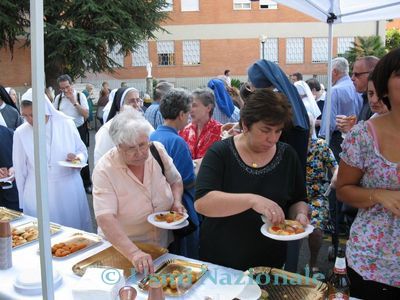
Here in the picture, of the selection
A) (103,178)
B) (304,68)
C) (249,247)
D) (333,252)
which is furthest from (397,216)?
(304,68)

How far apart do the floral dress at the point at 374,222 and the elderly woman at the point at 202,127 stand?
90.5 inches

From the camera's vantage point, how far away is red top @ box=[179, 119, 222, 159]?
3.91 meters

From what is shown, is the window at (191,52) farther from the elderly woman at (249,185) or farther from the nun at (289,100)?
the elderly woman at (249,185)

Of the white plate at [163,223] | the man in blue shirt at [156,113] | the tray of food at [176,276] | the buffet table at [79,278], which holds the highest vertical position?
the man in blue shirt at [156,113]

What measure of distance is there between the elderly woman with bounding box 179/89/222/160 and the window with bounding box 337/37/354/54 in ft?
86.5

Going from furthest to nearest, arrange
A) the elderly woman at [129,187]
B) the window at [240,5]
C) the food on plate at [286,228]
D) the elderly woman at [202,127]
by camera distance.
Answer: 1. the window at [240,5]
2. the elderly woman at [202,127]
3. the elderly woman at [129,187]
4. the food on plate at [286,228]

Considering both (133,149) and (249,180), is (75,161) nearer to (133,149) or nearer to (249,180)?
(133,149)

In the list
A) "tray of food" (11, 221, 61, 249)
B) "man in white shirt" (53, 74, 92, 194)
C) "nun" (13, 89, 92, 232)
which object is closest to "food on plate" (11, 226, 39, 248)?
"tray of food" (11, 221, 61, 249)

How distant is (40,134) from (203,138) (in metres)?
2.74

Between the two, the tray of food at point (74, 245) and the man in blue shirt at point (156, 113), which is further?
the man in blue shirt at point (156, 113)

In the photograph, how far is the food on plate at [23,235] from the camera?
7.58ft

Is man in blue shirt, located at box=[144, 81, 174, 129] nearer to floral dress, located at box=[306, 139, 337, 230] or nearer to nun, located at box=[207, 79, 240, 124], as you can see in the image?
nun, located at box=[207, 79, 240, 124]

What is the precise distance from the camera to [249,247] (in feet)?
6.27

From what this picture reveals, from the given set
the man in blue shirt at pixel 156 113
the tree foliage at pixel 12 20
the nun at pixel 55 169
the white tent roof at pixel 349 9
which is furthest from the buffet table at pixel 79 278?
the tree foliage at pixel 12 20
